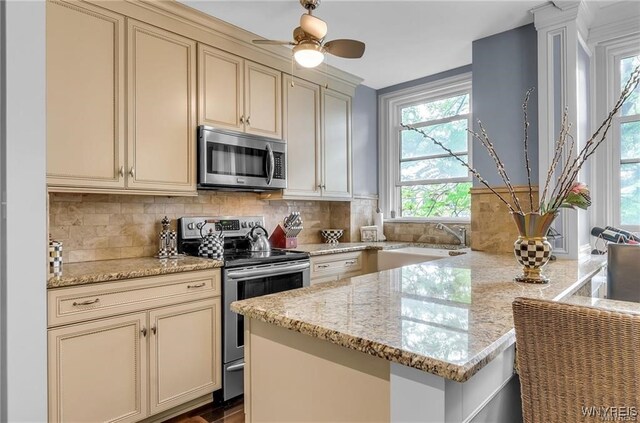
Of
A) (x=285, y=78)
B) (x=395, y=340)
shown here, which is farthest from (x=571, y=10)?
(x=395, y=340)

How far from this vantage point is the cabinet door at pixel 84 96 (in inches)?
77.4

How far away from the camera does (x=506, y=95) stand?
2766 mm

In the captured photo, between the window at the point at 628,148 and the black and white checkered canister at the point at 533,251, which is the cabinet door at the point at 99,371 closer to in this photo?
the black and white checkered canister at the point at 533,251

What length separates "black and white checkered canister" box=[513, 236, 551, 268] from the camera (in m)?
1.54

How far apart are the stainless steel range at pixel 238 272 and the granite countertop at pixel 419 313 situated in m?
1.06

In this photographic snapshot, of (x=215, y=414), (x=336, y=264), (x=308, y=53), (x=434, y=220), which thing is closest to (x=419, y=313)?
(x=308, y=53)

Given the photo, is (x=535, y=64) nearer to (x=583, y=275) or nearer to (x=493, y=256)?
(x=493, y=256)

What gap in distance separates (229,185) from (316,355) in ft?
6.10

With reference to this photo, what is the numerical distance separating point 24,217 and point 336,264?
252 centimetres

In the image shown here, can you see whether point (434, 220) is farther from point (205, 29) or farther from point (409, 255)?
point (205, 29)

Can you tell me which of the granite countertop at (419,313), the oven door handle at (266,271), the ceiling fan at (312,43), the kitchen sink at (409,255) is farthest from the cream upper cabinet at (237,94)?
the granite countertop at (419,313)

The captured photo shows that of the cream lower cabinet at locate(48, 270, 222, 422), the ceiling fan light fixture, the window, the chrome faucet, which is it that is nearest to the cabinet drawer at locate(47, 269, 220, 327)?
the cream lower cabinet at locate(48, 270, 222, 422)

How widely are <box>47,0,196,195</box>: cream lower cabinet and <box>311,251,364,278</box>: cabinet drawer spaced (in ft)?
3.71

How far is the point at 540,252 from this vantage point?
5.03 ft
